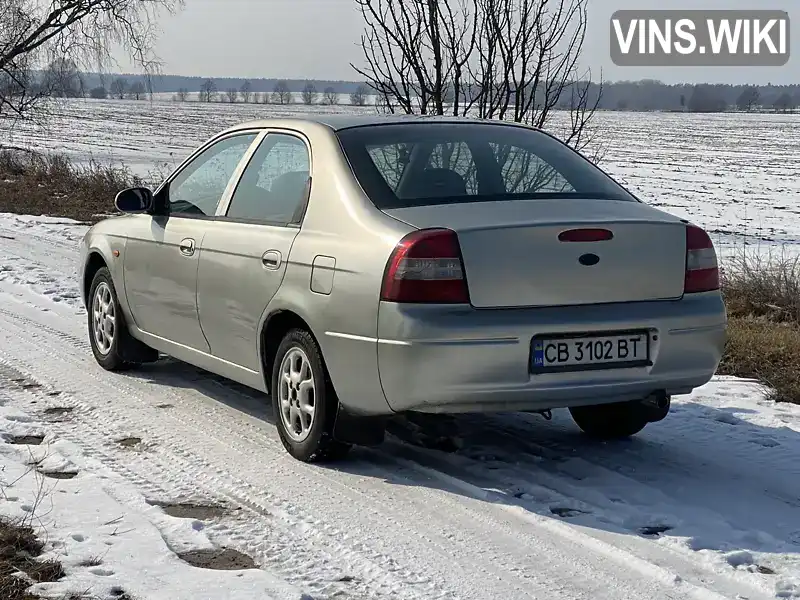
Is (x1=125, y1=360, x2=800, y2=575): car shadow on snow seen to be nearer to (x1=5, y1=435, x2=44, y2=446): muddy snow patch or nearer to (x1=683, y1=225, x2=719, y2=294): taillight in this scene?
(x1=683, y1=225, x2=719, y2=294): taillight

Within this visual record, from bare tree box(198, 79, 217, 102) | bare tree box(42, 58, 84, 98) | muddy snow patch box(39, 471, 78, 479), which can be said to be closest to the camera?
muddy snow patch box(39, 471, 78, 479)

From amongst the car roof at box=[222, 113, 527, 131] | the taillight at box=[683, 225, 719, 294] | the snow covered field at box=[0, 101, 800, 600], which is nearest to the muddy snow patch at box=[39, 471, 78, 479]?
the snow covered field at box=[0, 101, 800, 600]

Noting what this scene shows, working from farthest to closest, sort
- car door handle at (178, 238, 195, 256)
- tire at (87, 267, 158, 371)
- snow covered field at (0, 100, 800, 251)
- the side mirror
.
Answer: snow covered field at (0, 100, 800, 251) < tire at (87, 267, 158, 371) < the side mirror < car door handle at (178, 238, 195, 256)

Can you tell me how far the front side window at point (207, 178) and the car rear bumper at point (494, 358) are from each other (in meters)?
1.96

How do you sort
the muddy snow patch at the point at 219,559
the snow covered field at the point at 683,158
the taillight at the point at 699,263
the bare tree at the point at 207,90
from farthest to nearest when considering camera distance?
the bare tree at the point at 207,90 → the snow covered field at the point at 683,158 → the taillight at the point at 699,263 → the muddy snow patch at the point at 219,559

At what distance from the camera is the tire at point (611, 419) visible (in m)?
5.68

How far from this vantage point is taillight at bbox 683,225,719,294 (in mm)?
5035

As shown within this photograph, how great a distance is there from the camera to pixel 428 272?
459 cm

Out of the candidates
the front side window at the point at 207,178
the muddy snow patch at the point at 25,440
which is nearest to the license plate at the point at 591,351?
the front side window at the point at 207,178

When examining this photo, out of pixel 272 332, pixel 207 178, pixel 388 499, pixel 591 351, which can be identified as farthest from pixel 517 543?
pixel 207 178

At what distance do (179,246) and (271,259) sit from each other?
113 cm

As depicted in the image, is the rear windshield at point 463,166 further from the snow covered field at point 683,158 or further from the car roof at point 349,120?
the snow covered field at point 683,158

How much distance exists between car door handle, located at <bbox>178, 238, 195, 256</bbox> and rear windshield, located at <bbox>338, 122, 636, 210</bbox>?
1.21 m

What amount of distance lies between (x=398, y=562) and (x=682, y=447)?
2236mm
